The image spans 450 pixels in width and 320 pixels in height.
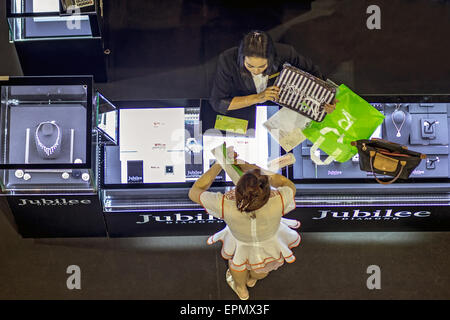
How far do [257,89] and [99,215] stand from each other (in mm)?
1687

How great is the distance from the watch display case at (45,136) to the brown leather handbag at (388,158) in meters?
2.04

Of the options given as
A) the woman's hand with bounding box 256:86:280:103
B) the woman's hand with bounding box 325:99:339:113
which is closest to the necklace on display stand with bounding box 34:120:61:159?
the woman's hand with bounding box 256:86:280:103

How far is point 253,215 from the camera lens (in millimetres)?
3338

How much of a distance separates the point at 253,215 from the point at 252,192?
229 mm

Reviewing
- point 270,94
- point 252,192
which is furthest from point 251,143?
point 252,192

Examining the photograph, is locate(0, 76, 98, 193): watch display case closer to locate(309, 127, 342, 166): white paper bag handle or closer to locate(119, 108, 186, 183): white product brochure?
locate(119, 108, 186, 183): white product brochure

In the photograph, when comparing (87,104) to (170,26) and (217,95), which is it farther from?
(170,26)

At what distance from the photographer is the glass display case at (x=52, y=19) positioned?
4168mm

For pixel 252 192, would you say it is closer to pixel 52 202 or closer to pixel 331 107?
pixel 331 107

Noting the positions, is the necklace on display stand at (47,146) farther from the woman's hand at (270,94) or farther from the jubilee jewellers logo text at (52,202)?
the woman's hand at (270,94)

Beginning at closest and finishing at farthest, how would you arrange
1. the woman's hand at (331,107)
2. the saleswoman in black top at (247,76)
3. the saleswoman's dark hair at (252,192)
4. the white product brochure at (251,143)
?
the saleswoman's dark hair at (252,192) → the saleswoman in black top at (247,76) → the woman's hand at (331,107) → the white product brochure at (251,143)

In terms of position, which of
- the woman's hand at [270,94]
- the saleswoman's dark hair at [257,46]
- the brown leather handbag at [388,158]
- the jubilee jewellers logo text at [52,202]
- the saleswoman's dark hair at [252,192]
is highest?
the saleswoman's dark hair at [257,46]

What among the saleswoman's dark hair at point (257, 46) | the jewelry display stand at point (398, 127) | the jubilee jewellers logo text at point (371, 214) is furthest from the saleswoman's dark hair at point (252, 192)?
the jewelry display stand at point (398, 127)

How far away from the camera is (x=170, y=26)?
4957mm
